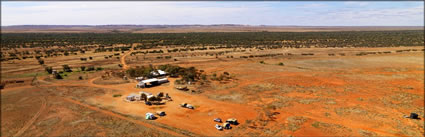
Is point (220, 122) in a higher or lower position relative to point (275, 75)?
lower

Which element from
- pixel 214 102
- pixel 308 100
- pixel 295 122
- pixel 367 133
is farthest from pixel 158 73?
pixel 367 133

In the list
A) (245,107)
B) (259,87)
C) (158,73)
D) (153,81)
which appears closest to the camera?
(245,107)

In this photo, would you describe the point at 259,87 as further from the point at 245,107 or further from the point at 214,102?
the point at 214,102

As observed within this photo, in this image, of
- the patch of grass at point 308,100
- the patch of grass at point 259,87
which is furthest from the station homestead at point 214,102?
the patch of grass at point 308,100

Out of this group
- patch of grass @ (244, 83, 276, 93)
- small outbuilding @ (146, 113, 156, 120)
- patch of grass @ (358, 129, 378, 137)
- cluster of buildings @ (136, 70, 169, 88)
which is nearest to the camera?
patch of grass @ (358, 129, 378, 137)

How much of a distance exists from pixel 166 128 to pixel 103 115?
25.3ft

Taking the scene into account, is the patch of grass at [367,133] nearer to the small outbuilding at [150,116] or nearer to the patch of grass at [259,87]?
the patch of grass at [259,87]

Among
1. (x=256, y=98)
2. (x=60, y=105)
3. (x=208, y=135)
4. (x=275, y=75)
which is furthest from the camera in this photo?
(x=275, y=75)

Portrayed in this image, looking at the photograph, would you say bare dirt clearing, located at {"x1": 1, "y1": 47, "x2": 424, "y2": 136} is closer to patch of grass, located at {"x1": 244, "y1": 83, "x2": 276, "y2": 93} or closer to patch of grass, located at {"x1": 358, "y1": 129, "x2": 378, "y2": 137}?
patch of grass, located at {"x1": 358, "y1": 129, "x2": 378, "y2": 137}

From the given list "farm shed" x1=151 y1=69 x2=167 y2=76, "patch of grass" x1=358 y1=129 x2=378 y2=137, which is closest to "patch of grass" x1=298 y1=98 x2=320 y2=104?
"patch of grass" x1=358 y1=129 x2=378 y2=137

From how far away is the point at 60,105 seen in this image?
26703 mm

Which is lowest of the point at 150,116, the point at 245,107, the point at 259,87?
the point at 150,116

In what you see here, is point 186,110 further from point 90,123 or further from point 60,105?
point 60,105

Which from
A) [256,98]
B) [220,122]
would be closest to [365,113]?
[256,98]
